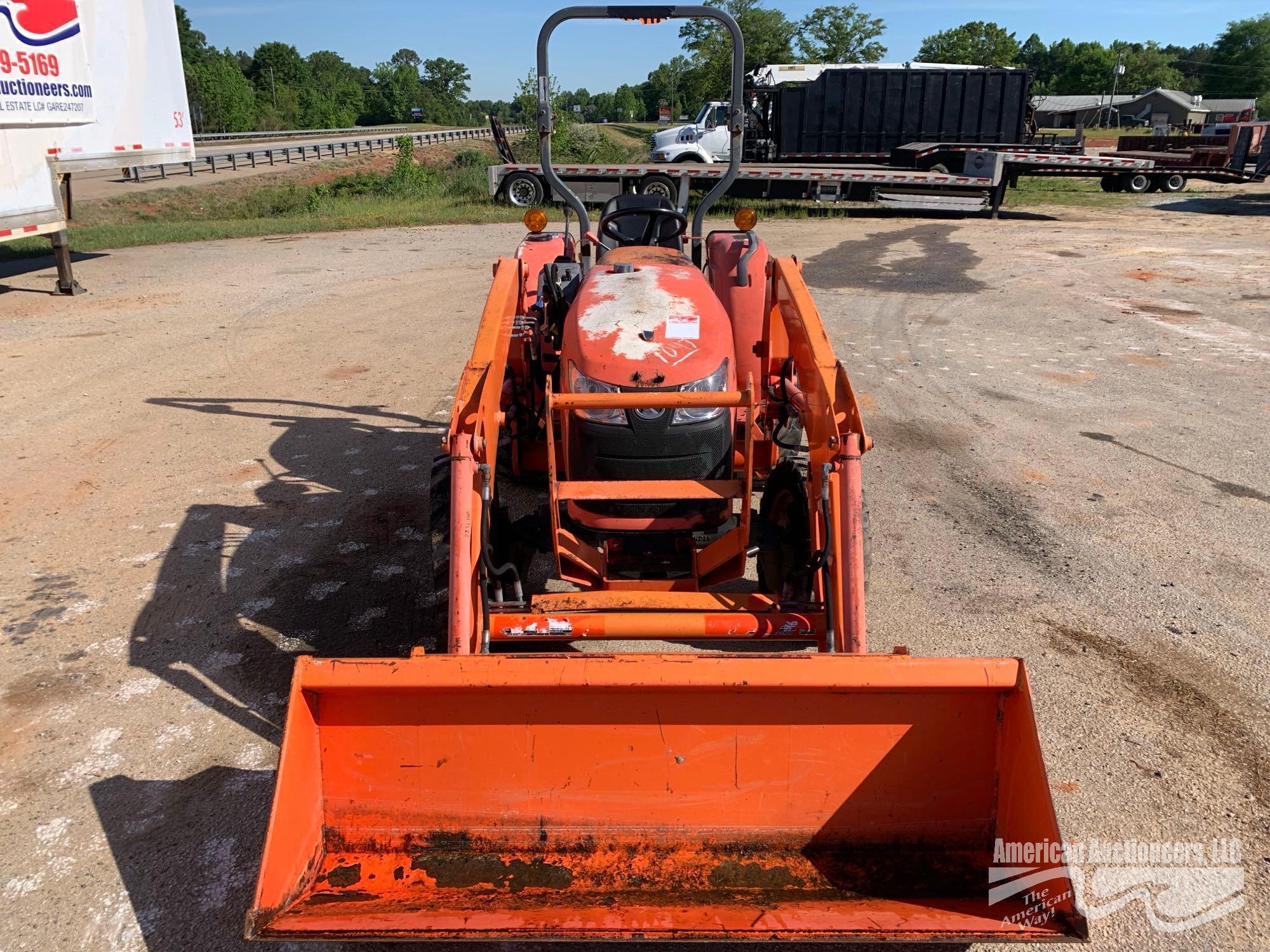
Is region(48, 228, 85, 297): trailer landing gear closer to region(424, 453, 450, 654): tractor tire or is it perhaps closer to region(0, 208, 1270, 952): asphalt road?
region(0, 208, 1270, 952): asphalt road

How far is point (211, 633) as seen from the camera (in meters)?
4.16

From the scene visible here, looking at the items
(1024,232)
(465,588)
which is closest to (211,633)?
(465,588)

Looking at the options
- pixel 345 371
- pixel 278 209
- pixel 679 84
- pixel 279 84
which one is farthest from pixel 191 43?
pixel 345 371

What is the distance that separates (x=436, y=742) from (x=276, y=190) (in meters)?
26.7

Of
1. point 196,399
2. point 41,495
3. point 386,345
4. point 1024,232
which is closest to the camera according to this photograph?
point 41,495

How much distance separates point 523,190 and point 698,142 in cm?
541

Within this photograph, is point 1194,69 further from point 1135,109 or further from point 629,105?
point 629,105

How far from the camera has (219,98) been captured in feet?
171

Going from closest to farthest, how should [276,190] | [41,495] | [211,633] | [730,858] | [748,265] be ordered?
1. [730,858]
2. [211,633]
3. [748,265]
4. [41,495]
5. [276,190]

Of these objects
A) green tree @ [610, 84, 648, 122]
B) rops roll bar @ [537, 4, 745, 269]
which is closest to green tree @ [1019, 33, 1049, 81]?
green tree @ [610, 84, 648, 122]

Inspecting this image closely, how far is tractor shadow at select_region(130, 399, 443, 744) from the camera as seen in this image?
3.92m

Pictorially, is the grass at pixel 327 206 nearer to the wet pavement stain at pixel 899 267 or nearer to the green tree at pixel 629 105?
the wet pavement stain at pixel 899 267

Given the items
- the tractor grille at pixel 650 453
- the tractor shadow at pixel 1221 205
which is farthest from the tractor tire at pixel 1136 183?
the tractor grille at pixel 650 453

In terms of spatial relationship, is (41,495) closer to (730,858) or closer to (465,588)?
(465,588)
